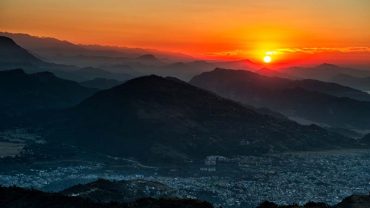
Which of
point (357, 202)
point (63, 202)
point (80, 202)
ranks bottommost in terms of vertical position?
point (63, 202)

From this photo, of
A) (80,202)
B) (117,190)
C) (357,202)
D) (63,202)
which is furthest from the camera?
(117,190)

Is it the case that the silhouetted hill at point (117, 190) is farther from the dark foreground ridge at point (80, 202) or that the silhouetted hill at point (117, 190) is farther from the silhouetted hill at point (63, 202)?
the silhouetted hill at point (63, 202)

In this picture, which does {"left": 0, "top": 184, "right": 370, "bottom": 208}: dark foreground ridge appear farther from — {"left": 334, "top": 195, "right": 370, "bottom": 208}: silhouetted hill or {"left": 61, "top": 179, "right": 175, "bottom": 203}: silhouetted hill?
{"left": 61, "top": 179, "right": 175, "bottom": 203}: silhouetted hill

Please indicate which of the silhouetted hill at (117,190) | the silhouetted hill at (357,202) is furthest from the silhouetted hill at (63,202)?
the silhouetted hill at (357,202)

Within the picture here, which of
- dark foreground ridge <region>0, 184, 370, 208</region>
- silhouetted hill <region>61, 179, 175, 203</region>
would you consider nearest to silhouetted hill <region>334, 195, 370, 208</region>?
dark foreground ridge <region>0, 184, 370, 208</region>

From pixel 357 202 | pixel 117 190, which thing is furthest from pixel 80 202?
pixel 117 190

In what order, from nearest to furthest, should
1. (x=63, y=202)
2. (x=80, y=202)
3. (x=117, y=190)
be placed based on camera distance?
(x=80, y=202) → (x=63, y=202) → (x=117, y=190)

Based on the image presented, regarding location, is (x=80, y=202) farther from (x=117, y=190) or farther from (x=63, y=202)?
(x=117, y=190)
